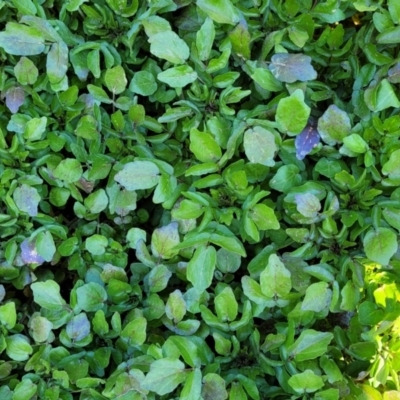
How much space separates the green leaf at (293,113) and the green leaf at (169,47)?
0.68 ft

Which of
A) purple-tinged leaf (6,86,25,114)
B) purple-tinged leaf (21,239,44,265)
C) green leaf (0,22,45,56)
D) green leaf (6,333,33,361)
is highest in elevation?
green leaf (0,22,45,56)

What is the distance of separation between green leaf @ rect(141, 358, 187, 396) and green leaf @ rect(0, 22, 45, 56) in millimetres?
624

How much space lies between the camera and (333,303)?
2.99 feet

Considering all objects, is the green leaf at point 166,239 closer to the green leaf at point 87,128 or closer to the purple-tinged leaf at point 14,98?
the green leaf at point 87,128

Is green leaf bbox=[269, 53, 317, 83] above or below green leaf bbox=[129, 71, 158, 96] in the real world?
above

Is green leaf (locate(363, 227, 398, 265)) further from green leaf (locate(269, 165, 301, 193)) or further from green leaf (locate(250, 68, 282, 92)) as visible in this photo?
green leaf (locate(250, 68, 282, 92))

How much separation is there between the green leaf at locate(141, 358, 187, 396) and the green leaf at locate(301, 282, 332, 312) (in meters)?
0.24

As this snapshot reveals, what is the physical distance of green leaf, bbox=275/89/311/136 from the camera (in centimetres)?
88

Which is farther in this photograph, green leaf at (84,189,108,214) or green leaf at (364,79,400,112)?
green leaf at (84,189,108,214)

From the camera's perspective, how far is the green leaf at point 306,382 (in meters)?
0.85

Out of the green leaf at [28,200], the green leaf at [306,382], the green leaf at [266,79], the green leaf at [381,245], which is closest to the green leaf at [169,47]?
the green leaf at [266,79]

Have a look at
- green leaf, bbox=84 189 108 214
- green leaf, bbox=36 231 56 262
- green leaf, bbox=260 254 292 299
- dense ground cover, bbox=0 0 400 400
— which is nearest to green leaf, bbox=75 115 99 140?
dense ground cover, bbox=0 0 400 400

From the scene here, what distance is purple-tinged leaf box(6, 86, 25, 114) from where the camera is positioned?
3.42 ft

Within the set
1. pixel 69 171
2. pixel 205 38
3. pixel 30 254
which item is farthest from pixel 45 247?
pixel 205 38
